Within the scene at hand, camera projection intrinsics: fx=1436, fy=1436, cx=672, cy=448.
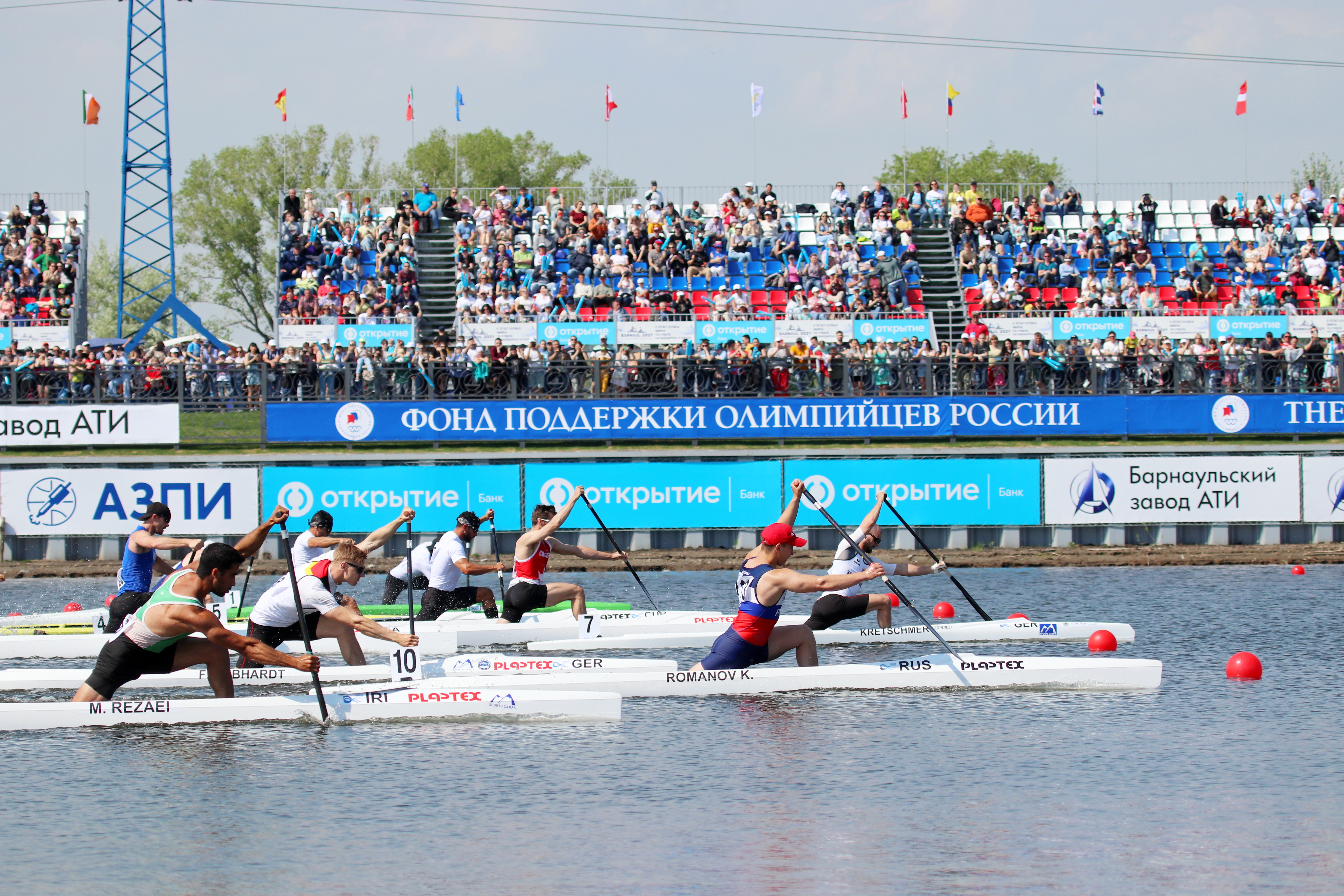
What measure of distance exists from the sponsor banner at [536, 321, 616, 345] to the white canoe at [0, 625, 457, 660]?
1717 centimetres

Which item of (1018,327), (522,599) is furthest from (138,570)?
(1018,327)

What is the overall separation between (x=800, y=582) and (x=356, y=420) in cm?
1899

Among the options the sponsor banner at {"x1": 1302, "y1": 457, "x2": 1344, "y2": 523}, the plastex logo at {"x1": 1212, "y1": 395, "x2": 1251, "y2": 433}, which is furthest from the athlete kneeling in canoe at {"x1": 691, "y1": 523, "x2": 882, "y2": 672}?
the plastex logo at {"x1": 1212, "y1": 395, "x2": 1251, "y2": 433}

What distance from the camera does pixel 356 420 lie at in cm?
3047

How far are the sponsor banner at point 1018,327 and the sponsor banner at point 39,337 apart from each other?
23103 mm

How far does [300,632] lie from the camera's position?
14.9 metres

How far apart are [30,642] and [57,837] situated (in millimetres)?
8857

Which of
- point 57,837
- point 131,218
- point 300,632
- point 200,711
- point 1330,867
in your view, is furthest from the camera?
point 131,218

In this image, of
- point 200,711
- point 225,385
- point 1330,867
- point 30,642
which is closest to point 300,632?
point 200,711

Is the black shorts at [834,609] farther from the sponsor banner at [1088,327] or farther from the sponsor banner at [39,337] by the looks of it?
the sponsor banner at [39,337]

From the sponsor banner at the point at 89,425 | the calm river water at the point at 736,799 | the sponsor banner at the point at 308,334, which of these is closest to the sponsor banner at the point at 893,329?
the sponsor banner at the point at 308,334

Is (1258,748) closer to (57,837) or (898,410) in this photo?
(57,837)

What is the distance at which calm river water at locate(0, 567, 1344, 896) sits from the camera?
8766 millimetres

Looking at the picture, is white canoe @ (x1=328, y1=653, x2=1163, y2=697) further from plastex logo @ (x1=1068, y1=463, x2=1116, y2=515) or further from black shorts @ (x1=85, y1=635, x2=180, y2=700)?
plastex logo @ (x1=1068, y1=463, x2=1116, y2=515)
